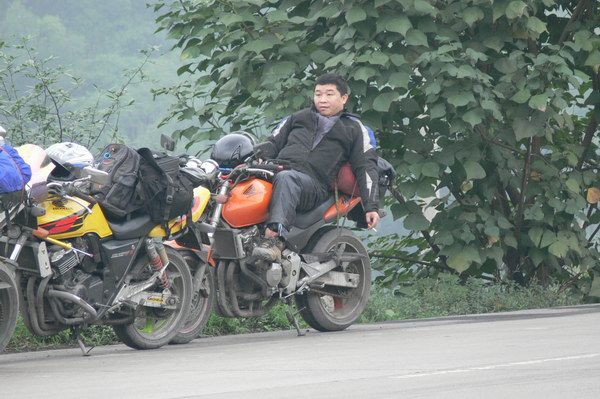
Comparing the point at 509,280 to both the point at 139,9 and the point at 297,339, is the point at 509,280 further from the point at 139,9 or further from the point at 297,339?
the point at 139,9

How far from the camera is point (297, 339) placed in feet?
39.8

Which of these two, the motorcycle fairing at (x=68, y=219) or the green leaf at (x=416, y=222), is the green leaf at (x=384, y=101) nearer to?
the green leaf at (x=416, y=222)

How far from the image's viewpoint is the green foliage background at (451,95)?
611 inches

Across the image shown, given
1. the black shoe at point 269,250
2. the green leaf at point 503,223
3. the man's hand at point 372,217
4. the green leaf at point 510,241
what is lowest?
the green leaf at point 510,241

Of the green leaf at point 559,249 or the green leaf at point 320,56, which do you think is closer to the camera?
the green leaf at point 320,56

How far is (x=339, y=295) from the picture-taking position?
13141mm

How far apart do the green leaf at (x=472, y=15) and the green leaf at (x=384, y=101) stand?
1.03 m

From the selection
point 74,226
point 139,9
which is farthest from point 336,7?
point 139,9

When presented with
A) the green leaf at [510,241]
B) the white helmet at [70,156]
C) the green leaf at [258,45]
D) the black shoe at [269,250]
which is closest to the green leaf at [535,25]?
the green leaf at [510,241]

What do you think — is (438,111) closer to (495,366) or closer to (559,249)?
(559,249)

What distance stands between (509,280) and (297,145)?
5.13 metres

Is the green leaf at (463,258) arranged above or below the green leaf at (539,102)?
below

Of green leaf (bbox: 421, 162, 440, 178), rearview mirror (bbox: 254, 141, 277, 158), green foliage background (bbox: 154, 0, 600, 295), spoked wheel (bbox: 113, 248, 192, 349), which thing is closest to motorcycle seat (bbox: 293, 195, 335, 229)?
rearview mirror (bbox: 254, 141, 277, 158)

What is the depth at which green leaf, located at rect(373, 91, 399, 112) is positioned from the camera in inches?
611
